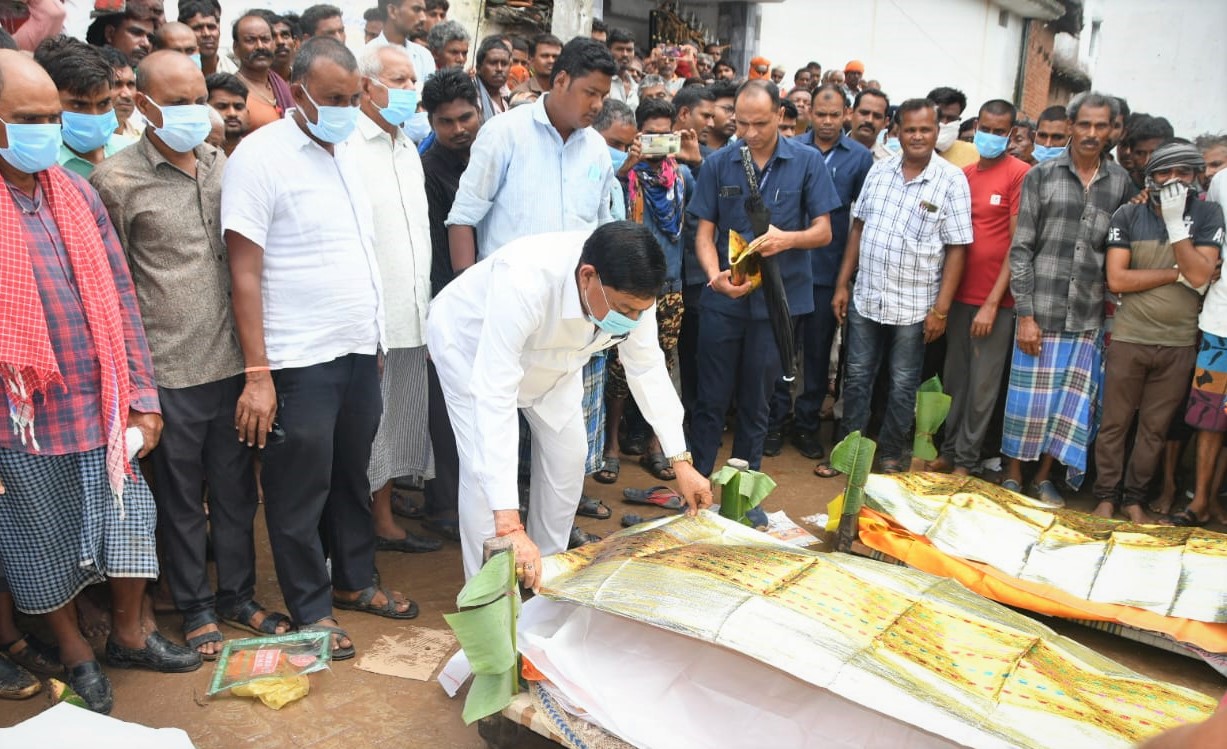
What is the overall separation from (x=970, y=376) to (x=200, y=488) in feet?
13.6

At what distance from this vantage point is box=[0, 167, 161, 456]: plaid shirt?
8.56 feet

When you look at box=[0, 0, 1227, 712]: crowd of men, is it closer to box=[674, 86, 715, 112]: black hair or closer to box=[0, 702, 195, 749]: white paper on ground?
box=[674, 86, 715, 112]: black hair

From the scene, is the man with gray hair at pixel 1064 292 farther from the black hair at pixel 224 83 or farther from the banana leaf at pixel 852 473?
the black hair at pixel 224 83

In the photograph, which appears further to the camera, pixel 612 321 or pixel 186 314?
pixel 186 314

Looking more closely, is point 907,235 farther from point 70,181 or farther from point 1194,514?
point 70,181

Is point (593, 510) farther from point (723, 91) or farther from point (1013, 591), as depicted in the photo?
point (723, 91)

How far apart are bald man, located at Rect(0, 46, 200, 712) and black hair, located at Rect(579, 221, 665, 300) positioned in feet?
4.90

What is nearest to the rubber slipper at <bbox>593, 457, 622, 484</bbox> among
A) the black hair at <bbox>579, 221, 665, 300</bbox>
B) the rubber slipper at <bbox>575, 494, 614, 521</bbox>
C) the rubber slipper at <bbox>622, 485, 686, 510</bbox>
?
the rubber slipper at <bbox>622, 485, 686, 510</bbox>

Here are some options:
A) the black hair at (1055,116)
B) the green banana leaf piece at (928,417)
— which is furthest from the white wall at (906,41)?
the green banana leaf piece at (928,417)

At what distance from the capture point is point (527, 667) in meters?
2.59

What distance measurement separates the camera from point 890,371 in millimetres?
5332

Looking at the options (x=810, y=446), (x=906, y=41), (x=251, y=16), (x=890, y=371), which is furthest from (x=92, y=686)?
(x=906, y=41)

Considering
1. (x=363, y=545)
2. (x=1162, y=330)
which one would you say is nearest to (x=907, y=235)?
(x=1162, y=330)

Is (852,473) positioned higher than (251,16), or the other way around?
(251,16)
